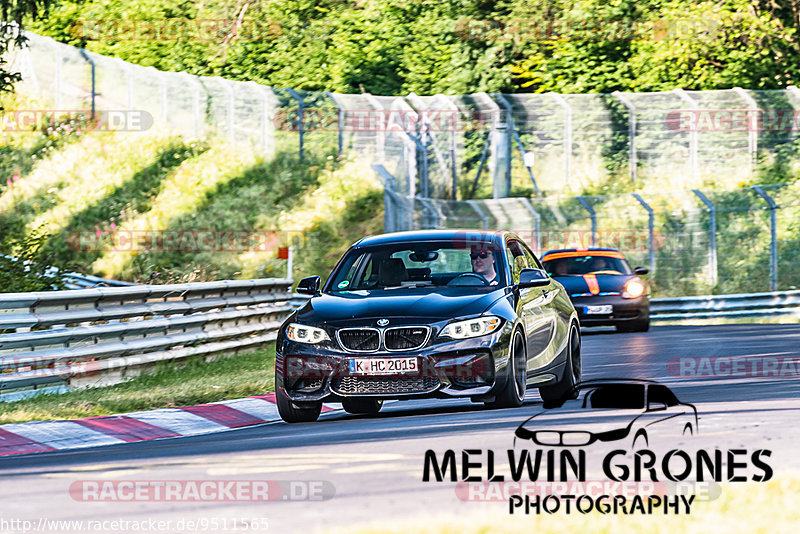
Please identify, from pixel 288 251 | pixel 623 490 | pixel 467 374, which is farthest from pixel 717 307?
pixel 623 490

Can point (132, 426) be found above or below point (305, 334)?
below

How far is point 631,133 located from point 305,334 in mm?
29083

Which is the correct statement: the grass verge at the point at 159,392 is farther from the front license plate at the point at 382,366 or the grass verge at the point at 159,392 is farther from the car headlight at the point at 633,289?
the car headlight at the point at 633,289

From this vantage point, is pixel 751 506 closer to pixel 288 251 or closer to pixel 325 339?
pixel 325 339

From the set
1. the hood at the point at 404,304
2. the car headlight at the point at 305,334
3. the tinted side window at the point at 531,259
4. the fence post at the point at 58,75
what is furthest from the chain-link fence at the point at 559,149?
the car headlight at the point at 305,334

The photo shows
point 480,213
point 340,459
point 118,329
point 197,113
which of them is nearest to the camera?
point 340,459

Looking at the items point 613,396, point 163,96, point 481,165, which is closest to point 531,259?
point 613,396

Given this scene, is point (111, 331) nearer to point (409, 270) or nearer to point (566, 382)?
point (409, 270)

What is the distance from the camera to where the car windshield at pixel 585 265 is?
82.4ft

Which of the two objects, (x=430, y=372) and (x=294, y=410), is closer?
(x=430, y=372)

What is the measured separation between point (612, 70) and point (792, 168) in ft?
26.1

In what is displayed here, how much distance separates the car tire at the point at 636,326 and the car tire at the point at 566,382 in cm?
1134

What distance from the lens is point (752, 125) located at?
39.2m

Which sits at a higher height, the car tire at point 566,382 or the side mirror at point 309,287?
the side mirror at point 309,287
